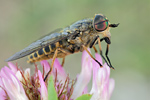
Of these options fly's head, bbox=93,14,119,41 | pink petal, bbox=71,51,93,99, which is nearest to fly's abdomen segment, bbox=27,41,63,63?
pink petal, bbox=71,51,93,99

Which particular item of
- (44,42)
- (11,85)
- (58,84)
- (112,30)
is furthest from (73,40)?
(112,30)

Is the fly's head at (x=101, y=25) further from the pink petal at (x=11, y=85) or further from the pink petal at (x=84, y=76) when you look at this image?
the pink petal at (x=11, y=85)

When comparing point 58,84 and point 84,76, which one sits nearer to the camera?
point 58,84

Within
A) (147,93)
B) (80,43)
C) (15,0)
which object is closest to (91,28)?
(80,43)

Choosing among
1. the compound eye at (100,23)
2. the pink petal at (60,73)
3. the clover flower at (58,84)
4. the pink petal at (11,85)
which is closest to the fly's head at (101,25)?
the compound eye at (100,23)

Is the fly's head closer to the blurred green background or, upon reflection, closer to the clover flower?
the clover flower

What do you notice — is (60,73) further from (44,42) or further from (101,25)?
(101,25)
